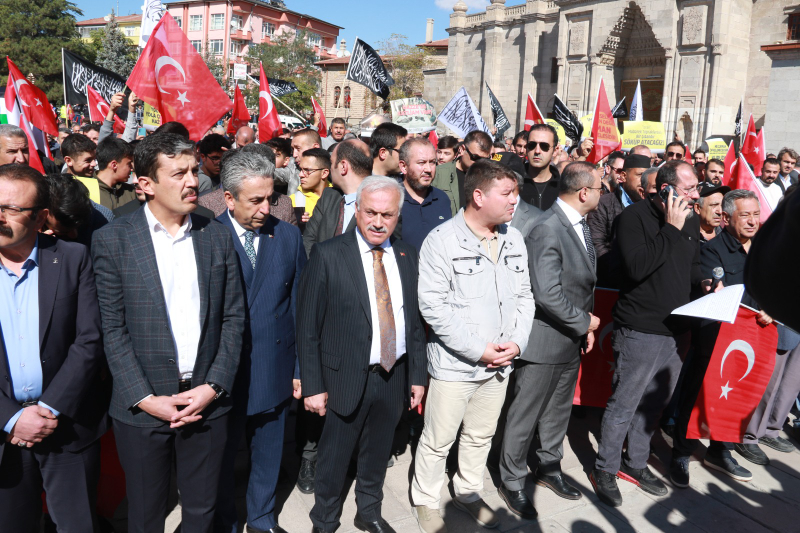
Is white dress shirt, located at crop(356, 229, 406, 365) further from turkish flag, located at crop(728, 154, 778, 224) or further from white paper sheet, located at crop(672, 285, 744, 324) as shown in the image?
turkish flag, located at crop(728, 154, 778, 224)

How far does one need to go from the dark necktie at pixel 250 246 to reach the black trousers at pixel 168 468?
2.70ft

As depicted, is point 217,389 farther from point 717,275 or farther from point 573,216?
point 717,275

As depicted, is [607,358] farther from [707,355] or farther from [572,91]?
[572,91]

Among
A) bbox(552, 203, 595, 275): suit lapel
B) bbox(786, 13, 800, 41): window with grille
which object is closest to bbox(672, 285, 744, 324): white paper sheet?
bbox(552, 203, 595, 275): suit lapel

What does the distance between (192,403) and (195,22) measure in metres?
93.6

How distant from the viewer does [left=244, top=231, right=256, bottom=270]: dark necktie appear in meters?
3.21

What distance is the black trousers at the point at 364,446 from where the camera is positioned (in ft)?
10.9

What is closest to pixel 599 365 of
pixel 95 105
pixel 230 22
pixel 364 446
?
pixel 364 446

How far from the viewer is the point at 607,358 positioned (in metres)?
4.86

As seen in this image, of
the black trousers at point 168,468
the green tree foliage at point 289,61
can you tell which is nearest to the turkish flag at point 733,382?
the black trousers at point 168,468

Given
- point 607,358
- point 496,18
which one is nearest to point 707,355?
point 607,358

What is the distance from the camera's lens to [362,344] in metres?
3.22

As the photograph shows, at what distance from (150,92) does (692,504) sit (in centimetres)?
566

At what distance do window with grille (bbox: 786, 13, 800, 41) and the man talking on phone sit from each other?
Answer: 24.5 metres
